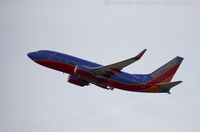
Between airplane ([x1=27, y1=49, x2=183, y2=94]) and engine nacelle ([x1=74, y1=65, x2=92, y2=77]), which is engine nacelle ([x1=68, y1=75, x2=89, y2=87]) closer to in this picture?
airplane ([x1=27, y1=49, x2=183, y2=94])

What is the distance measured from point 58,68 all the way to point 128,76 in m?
11.3

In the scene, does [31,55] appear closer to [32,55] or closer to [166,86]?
[32,55]

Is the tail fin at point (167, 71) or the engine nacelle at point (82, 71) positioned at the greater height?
the tail fin at point (167, 71)

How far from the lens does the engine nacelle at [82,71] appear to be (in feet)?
164

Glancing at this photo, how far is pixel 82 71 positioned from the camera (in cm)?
5012

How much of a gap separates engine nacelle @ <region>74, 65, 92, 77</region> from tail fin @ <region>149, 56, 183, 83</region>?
12.3 meters

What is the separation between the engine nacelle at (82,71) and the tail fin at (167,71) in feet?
40.3

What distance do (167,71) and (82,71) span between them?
1607cm

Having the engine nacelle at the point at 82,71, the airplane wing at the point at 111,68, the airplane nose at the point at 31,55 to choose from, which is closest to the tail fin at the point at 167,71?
the airplane wing at the point at 111,68

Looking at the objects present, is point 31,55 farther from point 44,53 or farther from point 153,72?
point 153,72

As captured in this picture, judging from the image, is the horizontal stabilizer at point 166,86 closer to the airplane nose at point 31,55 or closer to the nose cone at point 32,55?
the nose cone at point 32,55

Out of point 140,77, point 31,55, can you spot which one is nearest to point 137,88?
point 140,77

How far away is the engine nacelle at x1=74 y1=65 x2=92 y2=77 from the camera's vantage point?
5000cm

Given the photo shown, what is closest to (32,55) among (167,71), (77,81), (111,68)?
(77,81)
